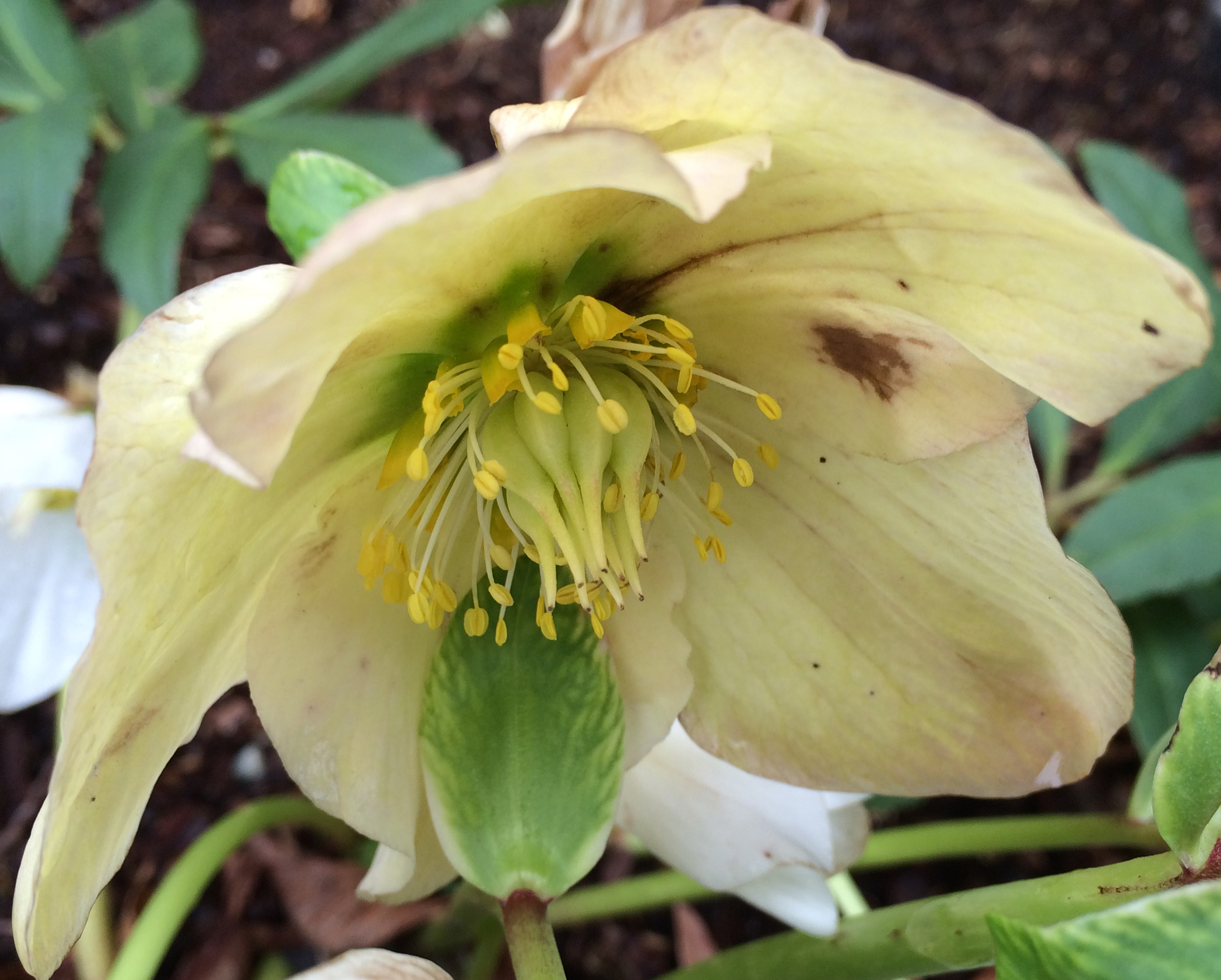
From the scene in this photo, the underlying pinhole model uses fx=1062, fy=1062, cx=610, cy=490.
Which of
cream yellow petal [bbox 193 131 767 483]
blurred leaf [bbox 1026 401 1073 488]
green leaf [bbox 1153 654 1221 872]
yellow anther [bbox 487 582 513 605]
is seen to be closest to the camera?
cream yellow petal [bbox 193 131 767 483]

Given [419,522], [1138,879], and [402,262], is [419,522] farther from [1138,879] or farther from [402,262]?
[1138,879]

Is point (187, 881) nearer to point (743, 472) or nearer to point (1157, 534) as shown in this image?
point (743, 472)

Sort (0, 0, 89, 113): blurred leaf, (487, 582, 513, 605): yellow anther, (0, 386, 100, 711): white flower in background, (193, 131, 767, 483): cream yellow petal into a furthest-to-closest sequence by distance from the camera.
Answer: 1. (0, 0, 89, 113): blurred leaf
2. (0, 386, 100, 711): white flower in background
3. (487, 582, 513, 605): yellow anther
4. (193, 131, 767, 483): cream yellow petal

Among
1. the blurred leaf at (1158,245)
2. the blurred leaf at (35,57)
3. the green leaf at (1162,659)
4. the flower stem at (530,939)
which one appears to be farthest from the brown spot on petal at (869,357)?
the blurred leaf at (35,57)

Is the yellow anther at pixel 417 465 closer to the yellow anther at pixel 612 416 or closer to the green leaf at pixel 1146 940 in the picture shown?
the yellow anther at pixel 612 416

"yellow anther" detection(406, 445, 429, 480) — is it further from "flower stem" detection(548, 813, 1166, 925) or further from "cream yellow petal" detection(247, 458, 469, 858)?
"flower stem" detection(548, 813, 1166, 925)

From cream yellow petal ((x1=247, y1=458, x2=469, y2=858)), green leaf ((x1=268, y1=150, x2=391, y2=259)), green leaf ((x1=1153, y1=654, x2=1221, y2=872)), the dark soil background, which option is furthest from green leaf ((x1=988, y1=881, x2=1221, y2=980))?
the dark soil background
